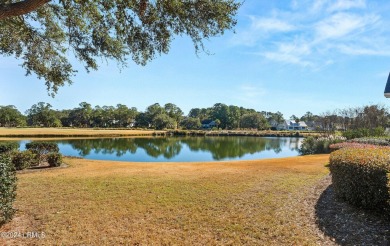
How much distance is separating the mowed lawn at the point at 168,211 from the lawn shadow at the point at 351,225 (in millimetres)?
305

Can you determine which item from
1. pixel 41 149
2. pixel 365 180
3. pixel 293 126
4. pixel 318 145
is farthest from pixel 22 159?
pixel 293 126

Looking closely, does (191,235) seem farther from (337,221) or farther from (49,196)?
(49,196)

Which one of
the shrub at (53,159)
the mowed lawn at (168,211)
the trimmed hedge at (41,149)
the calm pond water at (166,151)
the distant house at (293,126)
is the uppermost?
the distant house at (293,126)

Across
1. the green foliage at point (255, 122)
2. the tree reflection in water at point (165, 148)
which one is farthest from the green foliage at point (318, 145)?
the green foliage at point (255, 122)

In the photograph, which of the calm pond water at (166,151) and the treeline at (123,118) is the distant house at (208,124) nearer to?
the treeline at (123,118)

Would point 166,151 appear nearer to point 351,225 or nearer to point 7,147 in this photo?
point 7,147

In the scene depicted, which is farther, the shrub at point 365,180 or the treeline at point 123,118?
the treeline at point 123,118

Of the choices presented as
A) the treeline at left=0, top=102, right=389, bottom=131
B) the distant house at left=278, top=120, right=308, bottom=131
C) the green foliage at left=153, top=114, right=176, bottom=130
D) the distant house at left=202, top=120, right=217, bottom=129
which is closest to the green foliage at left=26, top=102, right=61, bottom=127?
the treeline at left=0, top=102, right=389, bottom=131

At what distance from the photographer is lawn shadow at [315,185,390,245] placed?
4.92m

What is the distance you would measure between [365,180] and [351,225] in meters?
1.02

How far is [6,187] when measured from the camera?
5465 mm

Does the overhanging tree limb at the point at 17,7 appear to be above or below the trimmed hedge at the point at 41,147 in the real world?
above

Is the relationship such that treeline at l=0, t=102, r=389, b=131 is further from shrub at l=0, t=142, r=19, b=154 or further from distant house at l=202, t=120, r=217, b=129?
shrub at l=0, t=142, r=19, b=154

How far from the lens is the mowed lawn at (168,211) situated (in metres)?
→ 5.29
